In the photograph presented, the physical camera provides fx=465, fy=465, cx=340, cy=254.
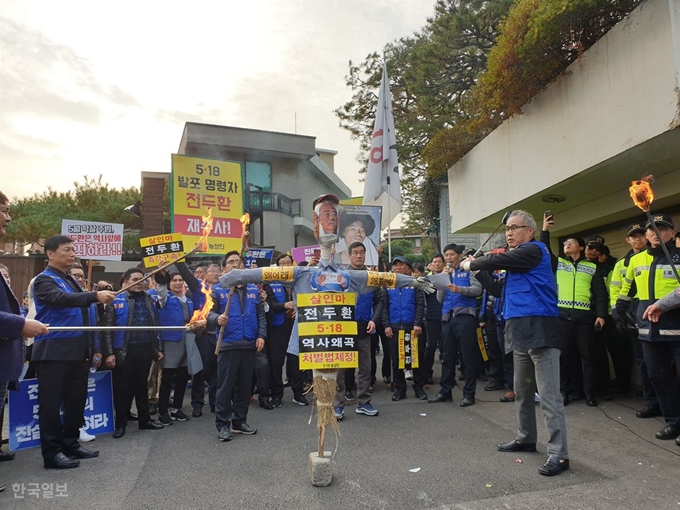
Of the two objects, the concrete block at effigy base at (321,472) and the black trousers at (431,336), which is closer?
the concrete block at effigy base at (321,472)

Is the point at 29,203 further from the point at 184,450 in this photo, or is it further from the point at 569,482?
the point at 569,482

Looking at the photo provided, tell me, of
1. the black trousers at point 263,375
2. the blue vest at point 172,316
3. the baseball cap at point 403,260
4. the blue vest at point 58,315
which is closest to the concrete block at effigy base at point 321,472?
the blue vest at point 58,315

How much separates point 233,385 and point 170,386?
1.24 metres

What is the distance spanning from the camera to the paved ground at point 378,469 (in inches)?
141

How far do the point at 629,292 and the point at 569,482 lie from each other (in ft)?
9.77

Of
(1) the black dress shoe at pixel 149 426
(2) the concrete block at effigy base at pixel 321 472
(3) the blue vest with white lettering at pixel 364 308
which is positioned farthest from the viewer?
(3) the blue vest with white lettering at pixel 364 308

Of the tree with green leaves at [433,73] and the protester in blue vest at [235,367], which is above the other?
the tree with green leaves at [433,73]

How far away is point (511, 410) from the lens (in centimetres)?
622

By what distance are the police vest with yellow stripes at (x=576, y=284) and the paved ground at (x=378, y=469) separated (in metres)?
1.48

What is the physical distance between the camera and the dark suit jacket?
3621 millimetres

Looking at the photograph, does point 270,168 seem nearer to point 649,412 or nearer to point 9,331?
point 649,412

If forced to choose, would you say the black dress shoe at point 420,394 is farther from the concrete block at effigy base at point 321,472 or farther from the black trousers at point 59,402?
the black trousers at point 59,402

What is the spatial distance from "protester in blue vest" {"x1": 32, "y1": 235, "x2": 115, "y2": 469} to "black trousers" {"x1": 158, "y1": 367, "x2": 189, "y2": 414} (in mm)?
1279

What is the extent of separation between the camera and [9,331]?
11.9 ft
